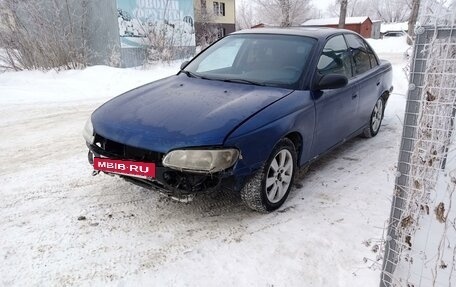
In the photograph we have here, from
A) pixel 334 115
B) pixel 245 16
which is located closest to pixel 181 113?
pixel 334 115

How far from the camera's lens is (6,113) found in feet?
22.2

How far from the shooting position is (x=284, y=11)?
3688 cm

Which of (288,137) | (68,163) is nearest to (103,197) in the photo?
(68,163)

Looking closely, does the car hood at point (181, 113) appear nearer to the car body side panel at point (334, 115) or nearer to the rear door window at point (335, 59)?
the car body side panel at point (334, 115)

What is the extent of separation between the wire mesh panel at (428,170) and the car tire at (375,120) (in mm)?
3374

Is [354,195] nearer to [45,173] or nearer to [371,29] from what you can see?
[45,173]

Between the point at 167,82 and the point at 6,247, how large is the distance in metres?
2.11

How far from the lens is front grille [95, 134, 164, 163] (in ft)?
9.64

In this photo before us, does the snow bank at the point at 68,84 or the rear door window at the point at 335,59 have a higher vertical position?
the rear door window at the point at 335,59

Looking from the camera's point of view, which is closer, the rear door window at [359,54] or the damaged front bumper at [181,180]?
the damaged front bumper at [181,180]

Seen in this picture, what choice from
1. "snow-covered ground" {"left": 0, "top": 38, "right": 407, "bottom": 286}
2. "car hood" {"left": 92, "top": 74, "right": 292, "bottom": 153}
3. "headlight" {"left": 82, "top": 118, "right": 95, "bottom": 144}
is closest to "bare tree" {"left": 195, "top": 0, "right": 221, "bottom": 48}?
"snow-covered ground" {"left": 0, "top": 38, "right": 407, "bottom": 286}

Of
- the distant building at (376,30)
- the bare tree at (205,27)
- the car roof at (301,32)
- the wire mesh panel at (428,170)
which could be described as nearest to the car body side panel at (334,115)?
the car roof at (301,32)

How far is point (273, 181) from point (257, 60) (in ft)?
4.56

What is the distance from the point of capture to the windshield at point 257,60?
3.75m
